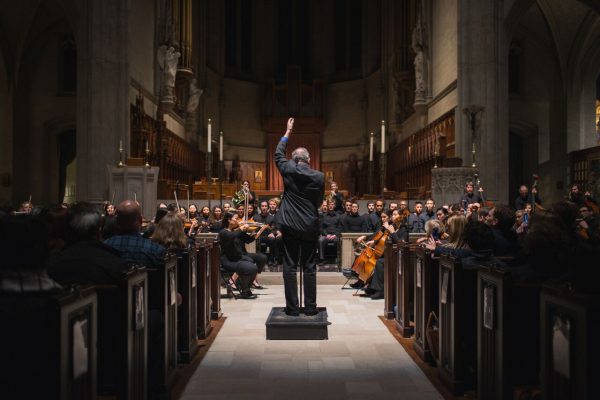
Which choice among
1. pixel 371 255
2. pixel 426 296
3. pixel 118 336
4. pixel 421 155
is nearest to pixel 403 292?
pixel 426 296

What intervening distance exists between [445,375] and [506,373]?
114 centimetres

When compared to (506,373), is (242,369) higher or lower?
lower

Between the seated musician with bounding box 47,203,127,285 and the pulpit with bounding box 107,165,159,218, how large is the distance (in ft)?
28.8

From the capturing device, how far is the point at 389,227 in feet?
29.7

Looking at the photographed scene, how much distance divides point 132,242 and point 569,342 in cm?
297

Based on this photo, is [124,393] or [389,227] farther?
[389,227]

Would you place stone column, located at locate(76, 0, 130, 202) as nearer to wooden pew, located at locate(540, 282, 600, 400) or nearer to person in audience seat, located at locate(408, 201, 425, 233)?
person in audience seat, located at locate(408, 201, 425, 233)

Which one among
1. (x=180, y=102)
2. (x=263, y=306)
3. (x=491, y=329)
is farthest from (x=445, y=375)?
(x=180, y=102)

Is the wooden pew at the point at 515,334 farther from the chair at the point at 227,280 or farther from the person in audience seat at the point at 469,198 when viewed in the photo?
the person in audience seat at the point at 469,198

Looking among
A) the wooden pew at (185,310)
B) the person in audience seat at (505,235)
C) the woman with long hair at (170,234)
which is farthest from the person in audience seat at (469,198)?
the wooden pew at (185,310)

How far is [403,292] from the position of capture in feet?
21.4

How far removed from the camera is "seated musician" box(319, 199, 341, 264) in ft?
39.6

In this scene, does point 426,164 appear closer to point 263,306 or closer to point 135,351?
point 263,306

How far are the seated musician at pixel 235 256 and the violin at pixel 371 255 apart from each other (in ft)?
4.95
